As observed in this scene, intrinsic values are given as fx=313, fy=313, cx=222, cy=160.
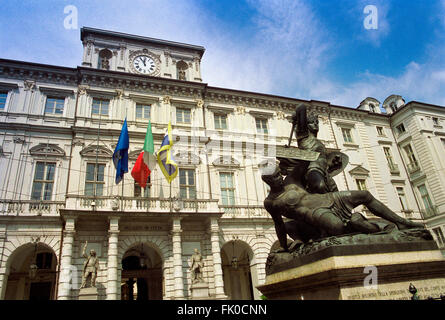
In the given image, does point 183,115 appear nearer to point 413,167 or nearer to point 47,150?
point 47,150

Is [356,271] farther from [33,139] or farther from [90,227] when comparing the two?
[33,139]

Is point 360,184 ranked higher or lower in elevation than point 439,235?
higher

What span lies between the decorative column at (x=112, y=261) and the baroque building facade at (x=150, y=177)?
0.18 feet

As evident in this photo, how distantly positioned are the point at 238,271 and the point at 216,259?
4265 millimetres

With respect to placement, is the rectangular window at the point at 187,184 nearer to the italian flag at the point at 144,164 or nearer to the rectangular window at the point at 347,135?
the italian flag at the point at 144,164

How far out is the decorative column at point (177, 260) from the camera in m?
17.2

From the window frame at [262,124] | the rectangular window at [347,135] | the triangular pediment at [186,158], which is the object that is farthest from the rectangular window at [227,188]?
the rectangular window at [347,135]

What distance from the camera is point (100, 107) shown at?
21.9 m

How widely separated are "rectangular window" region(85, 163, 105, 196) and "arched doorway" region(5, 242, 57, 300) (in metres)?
3.91

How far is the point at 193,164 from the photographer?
2208 centimetres

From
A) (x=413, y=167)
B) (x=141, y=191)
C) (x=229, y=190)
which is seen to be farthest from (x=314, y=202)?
(x=413, y=167)

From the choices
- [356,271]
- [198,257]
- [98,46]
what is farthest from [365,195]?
[98,46]

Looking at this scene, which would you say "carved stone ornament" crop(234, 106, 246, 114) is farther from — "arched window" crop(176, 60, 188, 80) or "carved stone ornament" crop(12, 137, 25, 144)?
"carved stone ornament" crop(12, 137, 25, 144)

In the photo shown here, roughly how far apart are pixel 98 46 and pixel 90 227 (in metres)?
14.0
